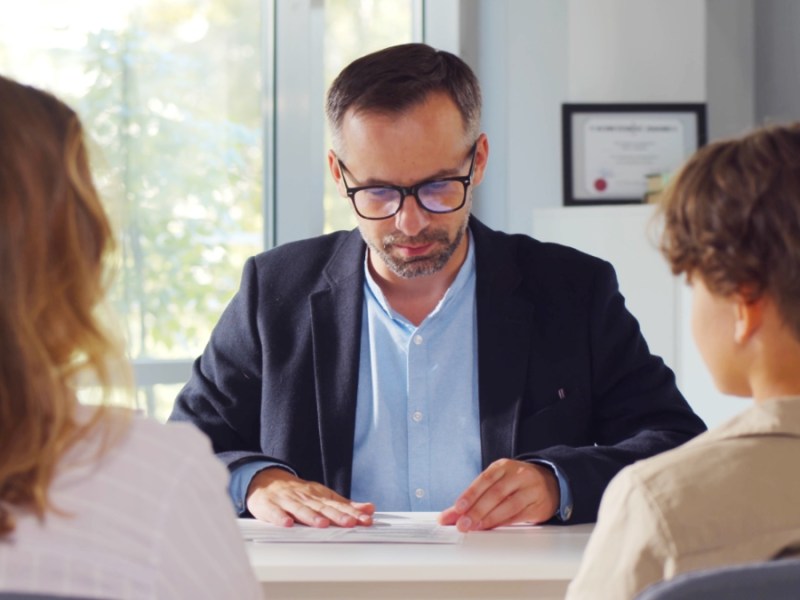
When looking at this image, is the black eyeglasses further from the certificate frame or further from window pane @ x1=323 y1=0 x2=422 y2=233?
window pane @ x1=323 y1=0 x2=422 y2=233

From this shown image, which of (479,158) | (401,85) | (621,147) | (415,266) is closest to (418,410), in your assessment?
(415,266)

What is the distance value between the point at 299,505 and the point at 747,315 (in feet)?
2.83

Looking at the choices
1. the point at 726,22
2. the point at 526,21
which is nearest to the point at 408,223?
the point at 526,21

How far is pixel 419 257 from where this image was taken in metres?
2.17

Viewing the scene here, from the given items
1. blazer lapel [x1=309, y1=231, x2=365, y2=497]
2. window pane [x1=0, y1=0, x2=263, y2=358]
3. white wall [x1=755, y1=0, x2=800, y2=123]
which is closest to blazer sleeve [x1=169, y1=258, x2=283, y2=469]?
blazer lapel [x1=309, y1=231, x2=365, y2=497]

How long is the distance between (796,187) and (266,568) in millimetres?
798

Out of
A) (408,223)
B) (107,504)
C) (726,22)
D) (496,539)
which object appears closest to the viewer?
(107,504)

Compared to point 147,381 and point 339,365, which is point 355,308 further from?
point 147,381

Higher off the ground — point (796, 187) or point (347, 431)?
point (796, 187)

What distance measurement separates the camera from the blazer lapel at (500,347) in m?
2.14

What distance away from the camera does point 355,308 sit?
225cm

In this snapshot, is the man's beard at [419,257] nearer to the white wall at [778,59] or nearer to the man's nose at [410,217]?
the man's nose at [410,217]

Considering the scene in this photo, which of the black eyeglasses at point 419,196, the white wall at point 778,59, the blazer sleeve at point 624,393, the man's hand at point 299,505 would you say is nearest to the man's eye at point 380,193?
the black eyeglasses at point 419,196

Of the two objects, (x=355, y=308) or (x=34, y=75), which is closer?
(x=355, y=308)
